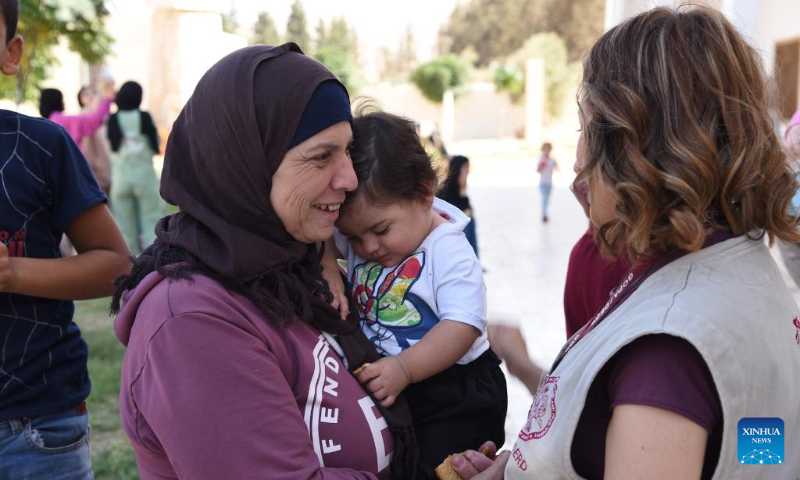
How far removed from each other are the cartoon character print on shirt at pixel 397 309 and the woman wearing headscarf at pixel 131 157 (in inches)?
245

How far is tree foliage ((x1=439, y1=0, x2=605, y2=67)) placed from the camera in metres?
54.6

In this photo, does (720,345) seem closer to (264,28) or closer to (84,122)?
(84,122)

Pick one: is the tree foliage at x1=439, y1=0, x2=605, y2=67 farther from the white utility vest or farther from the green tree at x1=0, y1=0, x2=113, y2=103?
the white utility vest

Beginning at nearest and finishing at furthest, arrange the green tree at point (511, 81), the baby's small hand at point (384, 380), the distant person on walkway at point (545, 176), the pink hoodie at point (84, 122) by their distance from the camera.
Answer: the baby's small hand at point (384, 380)
the pink hoodie at point (84, 122)
the distant person on walkway at point (545, 176)
the green tree at point (511, 81)

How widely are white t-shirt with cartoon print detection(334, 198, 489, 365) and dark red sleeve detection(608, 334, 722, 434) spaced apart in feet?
2.47

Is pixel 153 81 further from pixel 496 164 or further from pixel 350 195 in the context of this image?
pixel 350 195

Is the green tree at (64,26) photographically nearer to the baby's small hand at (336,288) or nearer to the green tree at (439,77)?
the baby's small hand at (336,288)

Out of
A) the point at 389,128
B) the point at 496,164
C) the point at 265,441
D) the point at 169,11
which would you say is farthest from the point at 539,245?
the point at 496,164

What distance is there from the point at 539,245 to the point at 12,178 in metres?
9.76

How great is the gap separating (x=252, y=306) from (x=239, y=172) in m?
0.29

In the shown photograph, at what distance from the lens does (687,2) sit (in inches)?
55.8

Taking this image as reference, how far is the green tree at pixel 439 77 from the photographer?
4066 cm

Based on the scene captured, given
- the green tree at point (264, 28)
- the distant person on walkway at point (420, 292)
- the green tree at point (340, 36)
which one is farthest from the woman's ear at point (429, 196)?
the green tree at point (340, 36)

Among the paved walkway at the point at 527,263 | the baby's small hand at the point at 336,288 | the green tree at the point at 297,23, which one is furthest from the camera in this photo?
the green tree at the point at 297,23
